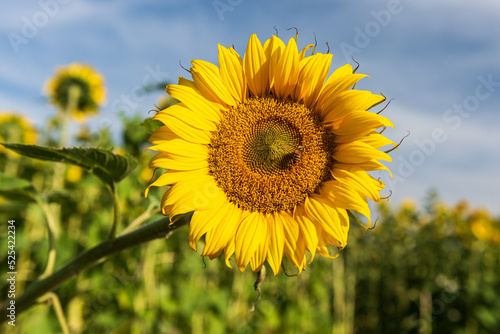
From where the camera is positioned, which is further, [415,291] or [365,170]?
[415,291]

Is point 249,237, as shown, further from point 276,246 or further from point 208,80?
point 208,80

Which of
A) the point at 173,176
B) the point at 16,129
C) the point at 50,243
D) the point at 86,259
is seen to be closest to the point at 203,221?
the point at 173,176

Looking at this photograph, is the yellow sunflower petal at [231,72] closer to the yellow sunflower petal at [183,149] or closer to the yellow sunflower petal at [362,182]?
the yellow sunflower petal at [183,149]

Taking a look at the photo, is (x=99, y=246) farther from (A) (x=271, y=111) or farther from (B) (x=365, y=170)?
(B) (x=365, y=170)

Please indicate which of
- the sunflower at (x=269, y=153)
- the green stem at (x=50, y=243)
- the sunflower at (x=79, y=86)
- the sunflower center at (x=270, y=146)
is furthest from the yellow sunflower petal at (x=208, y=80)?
the sunflower at (x=79, y=86)

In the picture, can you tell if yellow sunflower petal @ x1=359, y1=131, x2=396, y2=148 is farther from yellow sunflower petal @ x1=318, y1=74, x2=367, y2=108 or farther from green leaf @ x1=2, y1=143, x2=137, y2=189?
green leaf @ x1=2, y1=143, x2=137, y2=189

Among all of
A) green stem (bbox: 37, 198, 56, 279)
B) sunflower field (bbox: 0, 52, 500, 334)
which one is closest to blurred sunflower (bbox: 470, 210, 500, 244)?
sunflower field (bbox: 0, 52, 500, 334)

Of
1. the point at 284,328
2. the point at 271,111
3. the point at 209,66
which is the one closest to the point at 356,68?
the point at 271,111

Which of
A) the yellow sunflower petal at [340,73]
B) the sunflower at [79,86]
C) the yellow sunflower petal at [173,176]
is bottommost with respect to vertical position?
the yellow sunflower petal at [173,176]
